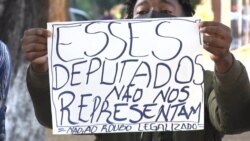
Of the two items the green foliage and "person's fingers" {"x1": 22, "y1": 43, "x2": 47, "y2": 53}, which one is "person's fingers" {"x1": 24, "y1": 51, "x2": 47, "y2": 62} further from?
the green foliage

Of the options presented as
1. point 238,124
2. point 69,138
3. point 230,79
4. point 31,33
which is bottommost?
point 69,138

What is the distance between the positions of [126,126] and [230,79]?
46 cm

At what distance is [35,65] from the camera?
287 cm

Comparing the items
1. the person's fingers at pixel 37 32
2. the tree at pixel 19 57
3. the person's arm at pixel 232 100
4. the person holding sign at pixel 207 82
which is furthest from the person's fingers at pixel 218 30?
the tree at pixel 19 57

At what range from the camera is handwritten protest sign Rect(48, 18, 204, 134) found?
Result: 2.87m

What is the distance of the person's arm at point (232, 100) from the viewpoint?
2744 mm

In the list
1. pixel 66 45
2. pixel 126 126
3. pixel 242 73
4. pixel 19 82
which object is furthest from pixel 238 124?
pixel 19 82

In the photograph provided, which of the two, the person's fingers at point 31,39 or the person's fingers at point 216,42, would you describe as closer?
the person's fingers at point 216,42

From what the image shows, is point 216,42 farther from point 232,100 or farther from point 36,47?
point 36,47

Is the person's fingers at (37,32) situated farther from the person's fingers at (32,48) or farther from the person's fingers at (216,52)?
the person's fingers at (216,52)

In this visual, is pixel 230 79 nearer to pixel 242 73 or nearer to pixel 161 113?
pixel 242 73

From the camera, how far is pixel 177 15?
303cm

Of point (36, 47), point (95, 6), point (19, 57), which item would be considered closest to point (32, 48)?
point (36, 47)

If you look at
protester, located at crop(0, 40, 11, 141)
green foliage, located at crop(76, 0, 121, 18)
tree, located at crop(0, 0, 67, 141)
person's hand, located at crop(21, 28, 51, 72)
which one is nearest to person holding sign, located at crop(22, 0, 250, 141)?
person's hand, located at crop(21, 28, 51, 72)
